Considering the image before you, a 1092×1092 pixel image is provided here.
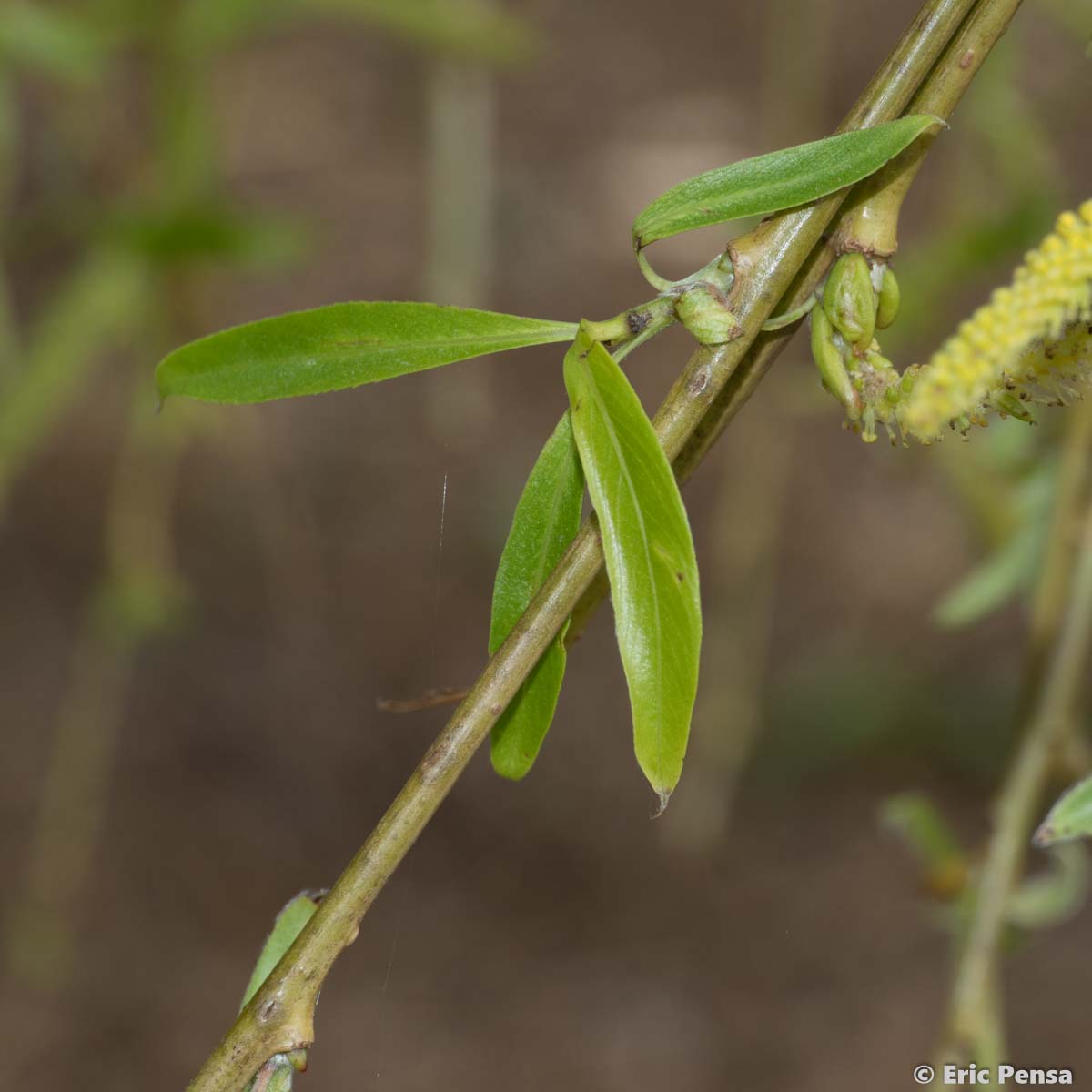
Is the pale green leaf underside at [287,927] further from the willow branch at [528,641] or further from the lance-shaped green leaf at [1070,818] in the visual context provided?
the lance-shaped green leaf at [1070,818]

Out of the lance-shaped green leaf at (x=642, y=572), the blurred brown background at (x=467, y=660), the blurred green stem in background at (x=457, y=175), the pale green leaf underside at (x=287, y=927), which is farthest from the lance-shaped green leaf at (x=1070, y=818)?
the blurred green stem in background at (x=457, y=175)

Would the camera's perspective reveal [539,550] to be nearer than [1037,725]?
Yes

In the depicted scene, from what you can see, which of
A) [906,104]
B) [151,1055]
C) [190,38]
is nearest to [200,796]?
[151,1055]

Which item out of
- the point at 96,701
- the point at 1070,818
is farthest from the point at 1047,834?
the point at 96,701

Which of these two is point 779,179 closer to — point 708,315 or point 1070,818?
point 708,315

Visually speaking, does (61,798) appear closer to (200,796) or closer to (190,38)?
(200,796)

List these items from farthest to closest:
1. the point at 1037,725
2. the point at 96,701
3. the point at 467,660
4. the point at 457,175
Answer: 1. the point at 467,660
2. the point at 96,701
3. the point at 457,175
4. the point at 1037,725
